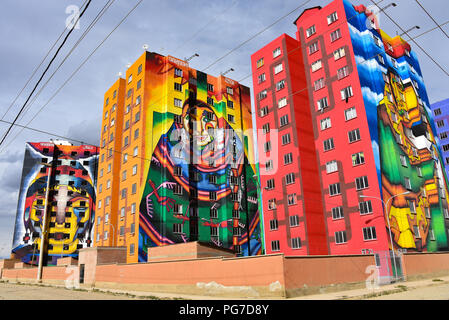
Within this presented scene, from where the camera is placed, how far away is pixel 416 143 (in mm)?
49531

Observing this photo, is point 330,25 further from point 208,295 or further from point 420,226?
point 208,295

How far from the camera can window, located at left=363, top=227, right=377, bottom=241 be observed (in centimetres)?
3803

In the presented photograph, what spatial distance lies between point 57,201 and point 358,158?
84.7 m

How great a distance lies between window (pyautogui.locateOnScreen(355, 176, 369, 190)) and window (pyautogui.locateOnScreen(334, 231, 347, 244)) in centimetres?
600

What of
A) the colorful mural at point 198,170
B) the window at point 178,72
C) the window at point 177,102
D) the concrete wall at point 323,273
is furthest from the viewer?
the window at point 178,72

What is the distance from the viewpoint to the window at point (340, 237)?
135 ft

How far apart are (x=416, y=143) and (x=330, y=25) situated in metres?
21.7

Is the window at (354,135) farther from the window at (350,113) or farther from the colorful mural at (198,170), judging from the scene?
the colorful mural at (198,170)

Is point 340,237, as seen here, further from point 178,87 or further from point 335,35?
point 178,87

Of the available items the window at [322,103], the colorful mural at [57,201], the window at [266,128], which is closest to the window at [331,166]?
the window at [322,103]

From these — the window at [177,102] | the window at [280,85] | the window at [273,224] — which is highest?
the window at [177,102]

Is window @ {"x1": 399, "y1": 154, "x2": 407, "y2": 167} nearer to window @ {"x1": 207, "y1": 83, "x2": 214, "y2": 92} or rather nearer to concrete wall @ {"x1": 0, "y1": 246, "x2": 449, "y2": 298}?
concrete wall @ {"x1": 0, "y1": 246, "x2": 449, "y2": 298}

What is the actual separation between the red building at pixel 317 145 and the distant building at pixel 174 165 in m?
11.3

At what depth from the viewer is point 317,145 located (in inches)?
1865
